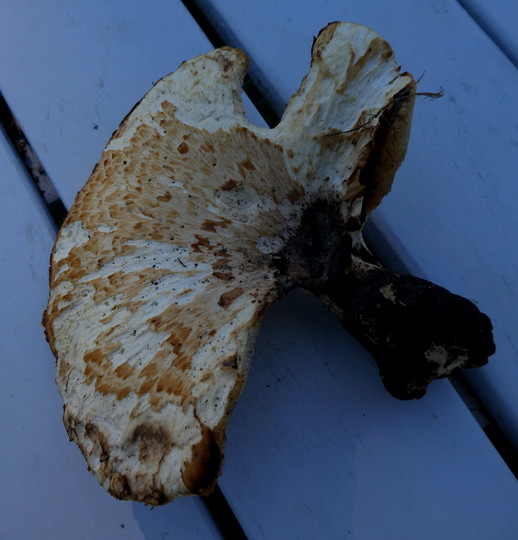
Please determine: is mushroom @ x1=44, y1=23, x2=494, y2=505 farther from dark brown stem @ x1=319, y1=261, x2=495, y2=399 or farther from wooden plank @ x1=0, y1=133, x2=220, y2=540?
wooden plank @ x1=0, y1=133, x2=220, y2=540

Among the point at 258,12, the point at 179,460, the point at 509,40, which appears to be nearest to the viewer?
the point at 179,460

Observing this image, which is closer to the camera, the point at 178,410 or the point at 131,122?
the point at 178,410

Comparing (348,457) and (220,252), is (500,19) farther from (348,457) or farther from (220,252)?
(348,457)

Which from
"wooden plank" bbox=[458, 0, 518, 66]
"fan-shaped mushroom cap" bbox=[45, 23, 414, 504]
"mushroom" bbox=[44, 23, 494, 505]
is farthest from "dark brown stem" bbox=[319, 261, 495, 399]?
"wooden plank" bbox=[458, 0, 518, 66]

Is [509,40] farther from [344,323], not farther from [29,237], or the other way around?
[29,237]

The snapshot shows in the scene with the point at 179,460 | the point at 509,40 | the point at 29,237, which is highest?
the point at 29,237

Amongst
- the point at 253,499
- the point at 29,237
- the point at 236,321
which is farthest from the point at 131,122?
the point at 253,499

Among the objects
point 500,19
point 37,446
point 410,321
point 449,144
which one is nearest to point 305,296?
point 410,321
